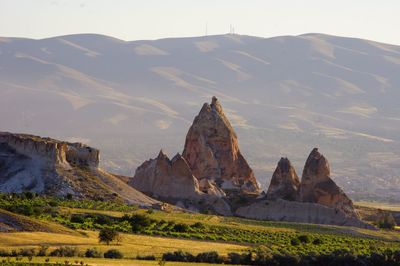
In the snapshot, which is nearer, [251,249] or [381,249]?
[251,249]

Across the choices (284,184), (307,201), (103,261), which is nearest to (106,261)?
(103,261)

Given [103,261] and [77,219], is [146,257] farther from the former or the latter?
[77,219]

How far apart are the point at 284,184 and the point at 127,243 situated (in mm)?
50355

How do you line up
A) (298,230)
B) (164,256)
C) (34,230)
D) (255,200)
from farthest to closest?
(255,200), (298,230), (34,230), (164,256)

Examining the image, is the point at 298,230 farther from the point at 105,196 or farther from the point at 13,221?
the point at 13,221

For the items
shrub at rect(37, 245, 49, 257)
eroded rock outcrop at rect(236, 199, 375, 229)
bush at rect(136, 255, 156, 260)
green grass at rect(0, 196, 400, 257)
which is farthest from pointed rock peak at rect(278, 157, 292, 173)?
shrub at rect(37, 245, 49, 257)

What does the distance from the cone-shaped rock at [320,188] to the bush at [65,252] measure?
5454 cm

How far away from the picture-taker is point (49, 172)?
96312 millimetres

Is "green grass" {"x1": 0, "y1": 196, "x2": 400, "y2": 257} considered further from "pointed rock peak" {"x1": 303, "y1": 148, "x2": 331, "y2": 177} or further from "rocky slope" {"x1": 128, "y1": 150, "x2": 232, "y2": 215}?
"pointed rock peak" {"x1": 303, "y1": 148, "x2": 331, "y2": 177}

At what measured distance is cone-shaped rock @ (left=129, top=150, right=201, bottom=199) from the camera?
113188 mm

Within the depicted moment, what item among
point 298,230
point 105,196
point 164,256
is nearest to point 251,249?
point 164,256

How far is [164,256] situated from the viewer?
63.4 meters

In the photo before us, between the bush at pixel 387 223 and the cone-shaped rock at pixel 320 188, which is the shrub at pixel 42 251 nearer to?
the cone-shaped rock at pixel 320 188

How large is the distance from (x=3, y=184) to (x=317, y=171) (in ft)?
110
